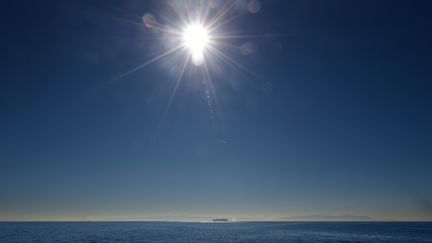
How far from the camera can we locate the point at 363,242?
7712cm

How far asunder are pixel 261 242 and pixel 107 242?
40.9 metres

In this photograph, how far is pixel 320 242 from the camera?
7725 centimetres

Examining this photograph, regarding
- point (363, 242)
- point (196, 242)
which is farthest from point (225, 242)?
point (363, 242)

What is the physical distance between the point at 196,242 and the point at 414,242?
58.2 m

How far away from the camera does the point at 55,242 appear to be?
259 feet

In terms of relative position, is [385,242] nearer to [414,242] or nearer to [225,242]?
[414,242]

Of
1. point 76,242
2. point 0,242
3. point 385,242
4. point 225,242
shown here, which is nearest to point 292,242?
point 225,242

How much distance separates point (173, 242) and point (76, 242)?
26283 millimetres

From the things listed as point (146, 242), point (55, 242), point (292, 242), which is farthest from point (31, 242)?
point (292, 242)

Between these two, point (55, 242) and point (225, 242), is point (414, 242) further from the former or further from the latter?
point (55, 242)

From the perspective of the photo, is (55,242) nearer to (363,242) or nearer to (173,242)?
(173,242)

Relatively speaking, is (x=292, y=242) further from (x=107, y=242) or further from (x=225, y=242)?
(x=107, y=242)

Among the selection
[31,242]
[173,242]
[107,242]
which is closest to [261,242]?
[173,242]

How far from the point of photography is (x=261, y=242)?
76.1 m
